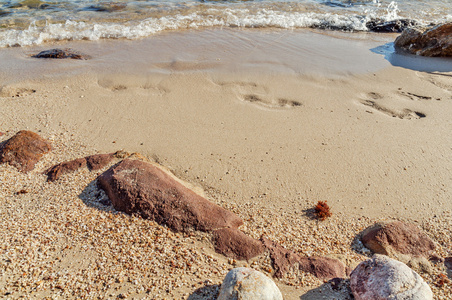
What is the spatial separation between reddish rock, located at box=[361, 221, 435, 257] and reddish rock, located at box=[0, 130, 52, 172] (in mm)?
3320

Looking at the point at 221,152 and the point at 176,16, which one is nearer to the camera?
the point at 221,152

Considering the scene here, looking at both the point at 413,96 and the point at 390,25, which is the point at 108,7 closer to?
the point at 390,25

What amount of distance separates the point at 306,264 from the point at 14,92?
4.76 meters

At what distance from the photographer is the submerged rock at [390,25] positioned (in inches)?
331

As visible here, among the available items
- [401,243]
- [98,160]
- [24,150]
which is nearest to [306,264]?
[401,243]

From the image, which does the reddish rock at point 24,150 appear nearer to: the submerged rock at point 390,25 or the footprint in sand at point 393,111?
the footprint in sand at point 393,111

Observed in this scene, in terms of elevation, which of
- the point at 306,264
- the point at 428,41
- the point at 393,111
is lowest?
the point at 306,264

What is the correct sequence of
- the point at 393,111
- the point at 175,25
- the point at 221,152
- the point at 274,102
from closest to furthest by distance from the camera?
the point at 221,152 → the point at 393,111 → the point at 274,102 → the point at 175,25

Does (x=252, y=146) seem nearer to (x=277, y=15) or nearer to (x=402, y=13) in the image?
(x=277, y=15)

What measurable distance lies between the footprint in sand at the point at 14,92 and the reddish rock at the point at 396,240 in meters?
4.87

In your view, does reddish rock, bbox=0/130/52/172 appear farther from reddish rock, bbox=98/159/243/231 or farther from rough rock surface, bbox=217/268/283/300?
rough rock surface, bbox=217/268/283/300

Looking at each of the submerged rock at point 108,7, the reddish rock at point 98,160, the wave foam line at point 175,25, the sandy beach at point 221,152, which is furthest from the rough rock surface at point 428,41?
the submerged rock at point 108,7

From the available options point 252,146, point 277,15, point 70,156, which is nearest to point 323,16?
point 277,15

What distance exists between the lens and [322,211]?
2.93 m
